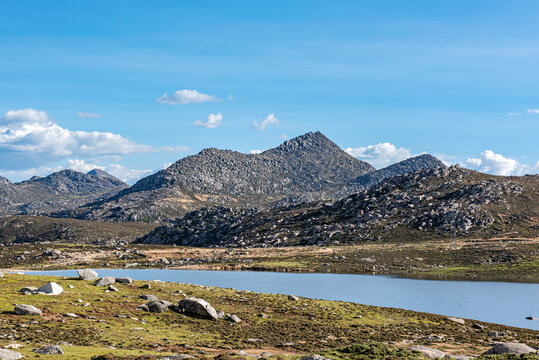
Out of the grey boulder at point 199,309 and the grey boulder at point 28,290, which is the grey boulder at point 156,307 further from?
the grey boulder at point 28,290

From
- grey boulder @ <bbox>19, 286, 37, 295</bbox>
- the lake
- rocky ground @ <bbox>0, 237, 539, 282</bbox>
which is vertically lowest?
the lake

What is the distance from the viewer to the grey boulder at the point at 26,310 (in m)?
52.0

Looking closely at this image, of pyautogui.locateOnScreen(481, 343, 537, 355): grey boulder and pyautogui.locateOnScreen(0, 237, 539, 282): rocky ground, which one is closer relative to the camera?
pyautogui.locateOnScreen(481, 343, 537, 355): grey boulder

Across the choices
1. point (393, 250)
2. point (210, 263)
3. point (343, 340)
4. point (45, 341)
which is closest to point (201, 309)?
point (343, 340)

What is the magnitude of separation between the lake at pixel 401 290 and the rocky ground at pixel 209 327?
12.7 m

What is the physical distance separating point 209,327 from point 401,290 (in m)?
61.3

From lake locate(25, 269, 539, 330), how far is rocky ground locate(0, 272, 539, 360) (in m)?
12.7

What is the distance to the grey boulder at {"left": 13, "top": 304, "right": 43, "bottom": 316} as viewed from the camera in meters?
52.0

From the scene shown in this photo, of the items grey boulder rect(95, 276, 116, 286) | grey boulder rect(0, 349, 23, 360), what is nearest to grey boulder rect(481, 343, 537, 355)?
grey boulder rect(0, 349, 23, 360)

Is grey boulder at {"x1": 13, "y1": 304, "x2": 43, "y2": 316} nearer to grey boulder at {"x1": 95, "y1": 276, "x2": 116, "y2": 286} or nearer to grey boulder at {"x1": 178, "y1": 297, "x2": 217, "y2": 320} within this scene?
grey boulder at {"x1": 178, "y1": 297, "x2": 217, "y2": 320}

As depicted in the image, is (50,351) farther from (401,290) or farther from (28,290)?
(401,290)

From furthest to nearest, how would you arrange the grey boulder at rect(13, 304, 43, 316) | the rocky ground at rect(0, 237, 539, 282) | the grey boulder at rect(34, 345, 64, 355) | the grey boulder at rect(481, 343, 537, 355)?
the rocky ground at rect(0, 237, 539, 282) → the grey boulder at rect(13, 304, 43, 316) → the grey boulder at rect(481, 343, 537, 355) → the grey boulder at rect(34, 345, 64, 355)

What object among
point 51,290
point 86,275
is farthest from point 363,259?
point 51,290

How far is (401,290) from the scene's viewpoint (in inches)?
4264
